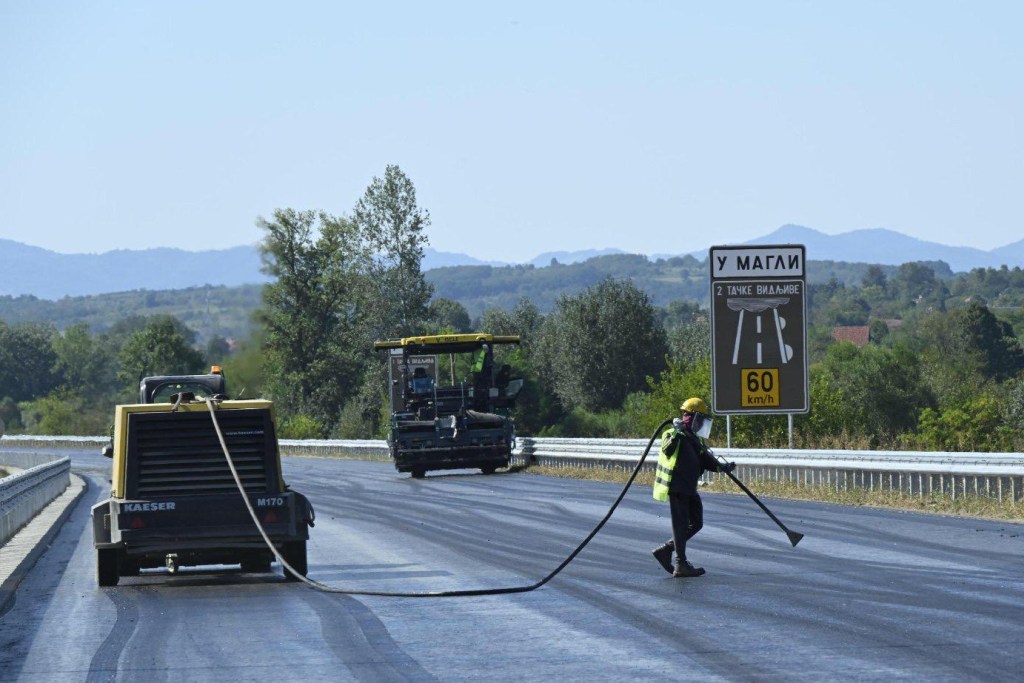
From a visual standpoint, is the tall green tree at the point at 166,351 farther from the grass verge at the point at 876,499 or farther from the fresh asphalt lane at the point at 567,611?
the fresh asphalt lane at the point at 567,611

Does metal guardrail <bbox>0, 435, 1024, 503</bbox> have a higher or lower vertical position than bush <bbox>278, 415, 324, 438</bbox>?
higher

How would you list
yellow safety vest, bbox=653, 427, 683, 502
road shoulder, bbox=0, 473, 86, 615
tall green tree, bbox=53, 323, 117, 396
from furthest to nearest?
tall green tree, bbox=53, 323, 117, 396 → road shoulder, bbox=0, 473, 86, 615 → yellow safety vest, bbox=653, 427, 683, 502

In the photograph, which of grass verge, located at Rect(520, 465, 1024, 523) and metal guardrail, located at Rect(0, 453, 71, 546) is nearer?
grass verge, located at Rect(520, 465, 1024, 523)

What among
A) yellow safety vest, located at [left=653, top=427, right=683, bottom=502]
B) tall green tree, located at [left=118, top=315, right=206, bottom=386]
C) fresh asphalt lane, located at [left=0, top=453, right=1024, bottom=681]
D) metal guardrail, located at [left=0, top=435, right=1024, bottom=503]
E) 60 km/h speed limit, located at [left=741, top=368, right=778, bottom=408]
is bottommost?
fresh asphalt lane, located at [left=0, top=453, right=1024, bottom=681]

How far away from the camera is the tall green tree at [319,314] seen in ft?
312

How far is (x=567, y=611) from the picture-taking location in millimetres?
12078

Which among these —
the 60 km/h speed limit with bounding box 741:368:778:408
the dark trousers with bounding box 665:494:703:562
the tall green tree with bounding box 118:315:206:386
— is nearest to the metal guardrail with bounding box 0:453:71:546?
the dark trousers with bounding box 665:494:703:562

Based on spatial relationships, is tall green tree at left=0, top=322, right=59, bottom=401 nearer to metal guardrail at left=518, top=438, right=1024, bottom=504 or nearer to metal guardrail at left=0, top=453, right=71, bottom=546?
metal guardrail at left=0, top=453, right=71, bottom=546

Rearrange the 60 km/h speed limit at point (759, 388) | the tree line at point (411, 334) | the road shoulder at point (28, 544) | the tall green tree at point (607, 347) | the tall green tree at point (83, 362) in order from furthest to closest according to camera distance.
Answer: the tall green tree at point (83, 362) < the tall green tree at point (607, 347) < the tree line at point (411, 334) < the 60 km/h speed limit at point (759, 388) < the road shoulder at point (28, 544)

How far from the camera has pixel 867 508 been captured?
74.6 feet

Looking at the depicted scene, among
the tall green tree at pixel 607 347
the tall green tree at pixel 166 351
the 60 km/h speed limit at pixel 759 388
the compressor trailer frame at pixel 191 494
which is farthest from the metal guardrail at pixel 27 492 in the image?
the tall green tree at pixel 607 347

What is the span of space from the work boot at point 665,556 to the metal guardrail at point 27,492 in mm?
9518

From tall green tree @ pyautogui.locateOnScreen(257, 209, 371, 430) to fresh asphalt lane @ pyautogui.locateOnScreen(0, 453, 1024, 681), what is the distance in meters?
75.2

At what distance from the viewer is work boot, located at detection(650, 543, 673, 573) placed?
14.4 m
